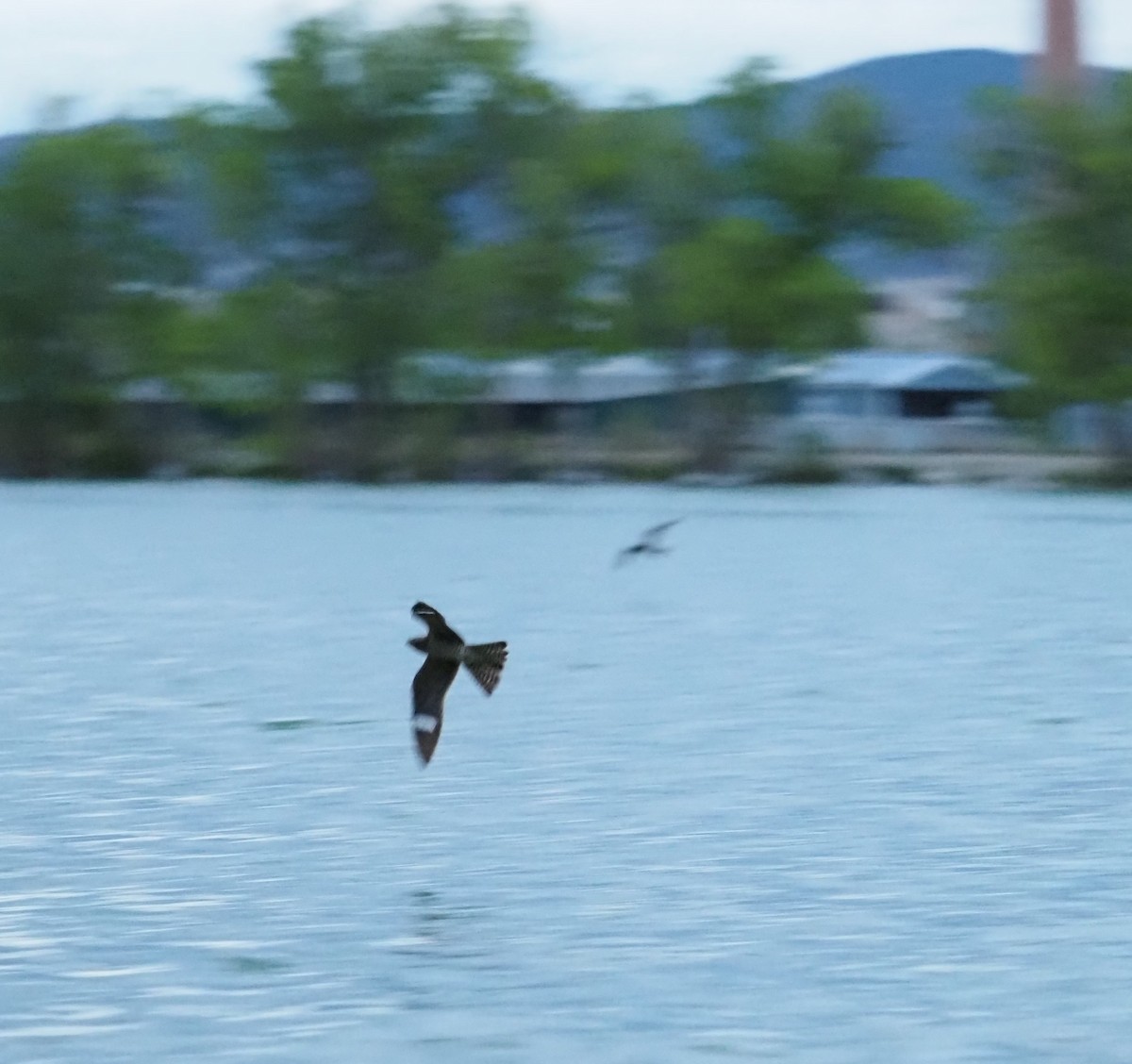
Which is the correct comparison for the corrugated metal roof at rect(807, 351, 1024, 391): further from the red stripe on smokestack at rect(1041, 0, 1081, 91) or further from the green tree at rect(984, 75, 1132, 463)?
the green tree at rect(984, 75, 1132, 463)

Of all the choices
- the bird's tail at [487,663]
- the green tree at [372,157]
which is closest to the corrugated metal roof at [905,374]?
the green tree at [372,157]

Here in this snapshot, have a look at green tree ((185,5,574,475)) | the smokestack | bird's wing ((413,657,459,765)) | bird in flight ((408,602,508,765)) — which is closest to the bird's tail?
bird in flight ((408,602,508,765))

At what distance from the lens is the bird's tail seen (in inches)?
465

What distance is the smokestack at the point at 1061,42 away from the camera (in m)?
90.3

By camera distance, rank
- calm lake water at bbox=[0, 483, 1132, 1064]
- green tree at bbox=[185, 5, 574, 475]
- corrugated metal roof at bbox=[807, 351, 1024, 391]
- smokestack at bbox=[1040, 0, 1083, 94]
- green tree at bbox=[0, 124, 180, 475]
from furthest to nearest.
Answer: corrugated metal roof at bbox=[807, 351, 1024, 391] → smokestack at bbox=[1040, 0, 1083, 94] → green tree at bbox=[0, 124, 180, 475] → green tree at bbox=[185, 5, 574, 475] → calm lake water at bbox=[0, 483, 1132, 1064]

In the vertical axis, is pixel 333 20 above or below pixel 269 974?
above

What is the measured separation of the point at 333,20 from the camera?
75.1m

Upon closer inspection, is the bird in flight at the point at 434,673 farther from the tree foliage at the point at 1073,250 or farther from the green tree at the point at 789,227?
the green tree at the point at 789,227

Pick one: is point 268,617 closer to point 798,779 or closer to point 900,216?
point 798,779

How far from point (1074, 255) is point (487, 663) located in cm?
5922

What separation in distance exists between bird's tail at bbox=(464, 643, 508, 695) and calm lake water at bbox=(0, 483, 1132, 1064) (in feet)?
4.70

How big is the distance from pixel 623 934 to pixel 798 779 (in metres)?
5.35

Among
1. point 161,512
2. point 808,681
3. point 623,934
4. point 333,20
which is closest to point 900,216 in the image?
point 333,20

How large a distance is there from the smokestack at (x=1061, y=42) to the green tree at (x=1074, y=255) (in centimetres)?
1822
